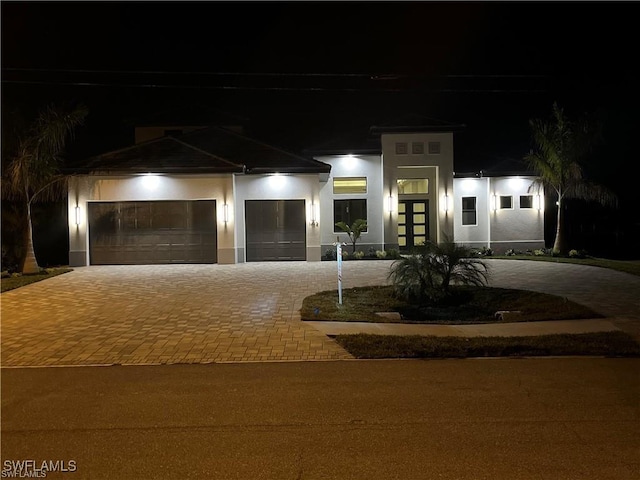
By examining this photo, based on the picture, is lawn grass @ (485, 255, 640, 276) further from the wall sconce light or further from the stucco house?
the wall sconce light

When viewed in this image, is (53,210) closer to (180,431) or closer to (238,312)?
(238,312)

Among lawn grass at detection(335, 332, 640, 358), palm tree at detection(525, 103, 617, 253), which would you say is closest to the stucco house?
palm tree at detection(525, 103, 617, 253)

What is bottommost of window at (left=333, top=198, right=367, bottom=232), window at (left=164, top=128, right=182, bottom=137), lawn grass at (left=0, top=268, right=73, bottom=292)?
lawn grass at (left=0, top=268, right=73, bottom=292)

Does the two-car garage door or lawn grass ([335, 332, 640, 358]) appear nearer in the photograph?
lawn grass ([335, 332, 640, 358])

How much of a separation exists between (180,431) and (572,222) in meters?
26.8

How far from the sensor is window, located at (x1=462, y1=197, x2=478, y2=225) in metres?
25.0

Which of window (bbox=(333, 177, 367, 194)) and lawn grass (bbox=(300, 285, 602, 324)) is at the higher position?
window (bbox=(333, 177, 367, 194))

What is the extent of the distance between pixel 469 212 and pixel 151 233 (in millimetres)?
14169

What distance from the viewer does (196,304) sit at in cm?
1185

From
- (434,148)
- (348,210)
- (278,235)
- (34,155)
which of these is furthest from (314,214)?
(34,155)

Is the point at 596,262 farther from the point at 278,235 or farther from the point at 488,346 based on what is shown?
the point at 488,346

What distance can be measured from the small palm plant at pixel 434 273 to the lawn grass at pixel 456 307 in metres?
0.32

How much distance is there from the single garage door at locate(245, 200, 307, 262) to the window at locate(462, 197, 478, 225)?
8138mm

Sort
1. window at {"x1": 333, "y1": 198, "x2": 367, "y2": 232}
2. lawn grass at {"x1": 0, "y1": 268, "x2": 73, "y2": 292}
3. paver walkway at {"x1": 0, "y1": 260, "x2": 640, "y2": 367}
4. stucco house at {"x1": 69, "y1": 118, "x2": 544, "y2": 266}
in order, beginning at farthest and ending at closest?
window at {"x1": 333, "y1": 198, "x2": 367, "y2": 232} < stucco house at {"x1": 69, "y1": 118, "x2": 544, "y2": 266} < lawn grass at {"x1": 0, "y1": 268, "x2": 73, "y2": 292} < paver walkway at {"x1": 0, "y1": 260, "x2": 640, "y2": 367}
